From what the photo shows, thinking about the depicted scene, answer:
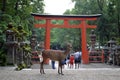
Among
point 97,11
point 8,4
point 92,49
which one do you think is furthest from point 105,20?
point 8,4

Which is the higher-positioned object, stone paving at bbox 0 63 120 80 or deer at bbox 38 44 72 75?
deer at bbox 38 44 72 75

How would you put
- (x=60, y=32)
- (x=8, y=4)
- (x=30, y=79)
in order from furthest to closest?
(x=60, y=32)
(x=8, y=4)
(x=30, y=79)

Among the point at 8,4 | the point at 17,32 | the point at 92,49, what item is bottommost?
the point at 92,49

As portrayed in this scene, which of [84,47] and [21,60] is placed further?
[84,47]

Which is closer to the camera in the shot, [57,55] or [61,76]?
[61,76]

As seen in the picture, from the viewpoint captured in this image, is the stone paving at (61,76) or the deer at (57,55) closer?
the stone paving at (61,76)

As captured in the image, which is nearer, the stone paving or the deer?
the stone paving

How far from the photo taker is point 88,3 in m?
45.9

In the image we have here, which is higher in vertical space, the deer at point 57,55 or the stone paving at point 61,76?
the deer at point 57,55

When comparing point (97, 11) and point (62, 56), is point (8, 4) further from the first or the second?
point (97, 11)

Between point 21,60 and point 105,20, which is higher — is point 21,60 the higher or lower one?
the lower one

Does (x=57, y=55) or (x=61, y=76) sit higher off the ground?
(x=57, y=55)

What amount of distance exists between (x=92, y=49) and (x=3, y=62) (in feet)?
65.0

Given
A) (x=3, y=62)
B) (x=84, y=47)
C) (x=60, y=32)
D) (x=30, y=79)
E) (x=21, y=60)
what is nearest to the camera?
(x=30, y=79)
